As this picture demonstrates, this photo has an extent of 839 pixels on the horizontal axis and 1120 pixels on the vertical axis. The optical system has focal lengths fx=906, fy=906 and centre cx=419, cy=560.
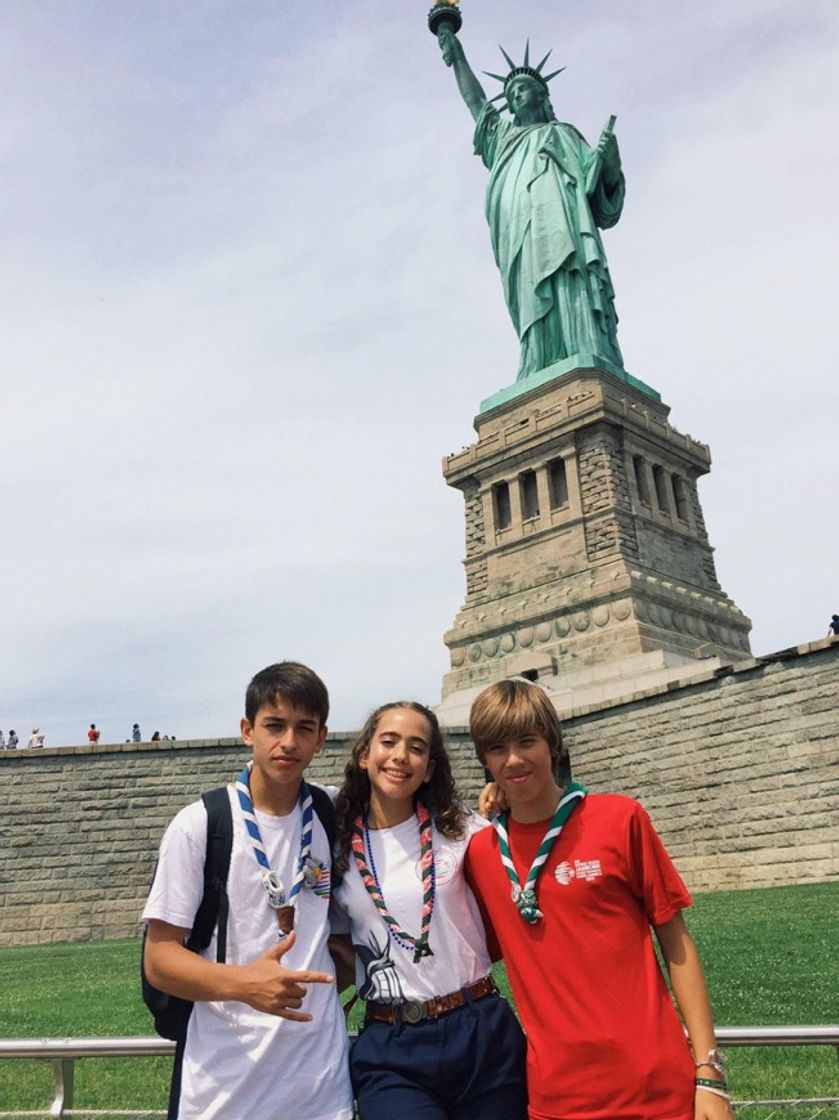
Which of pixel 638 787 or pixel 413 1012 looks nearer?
pixel 413 1012

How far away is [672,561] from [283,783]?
2521cm

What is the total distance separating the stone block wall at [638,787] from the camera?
15.2 m

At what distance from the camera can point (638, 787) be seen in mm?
17703

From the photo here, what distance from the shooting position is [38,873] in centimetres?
1703

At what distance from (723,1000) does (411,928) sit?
454cm

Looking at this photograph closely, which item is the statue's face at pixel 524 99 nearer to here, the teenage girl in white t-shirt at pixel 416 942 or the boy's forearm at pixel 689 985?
the teenage girl in white t-shirt at pixel 416 942

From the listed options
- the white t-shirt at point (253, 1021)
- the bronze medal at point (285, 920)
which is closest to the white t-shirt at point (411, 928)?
the white t-shirt at point (253, 1021)

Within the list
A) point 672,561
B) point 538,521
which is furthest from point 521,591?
point 672,561

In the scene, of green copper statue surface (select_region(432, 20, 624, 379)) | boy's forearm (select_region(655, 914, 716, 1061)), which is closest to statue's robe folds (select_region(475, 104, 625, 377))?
green copper statue surface (select_region(432, 20, 624, 379))

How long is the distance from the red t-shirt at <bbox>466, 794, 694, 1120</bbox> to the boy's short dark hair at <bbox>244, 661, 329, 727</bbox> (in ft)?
2.33

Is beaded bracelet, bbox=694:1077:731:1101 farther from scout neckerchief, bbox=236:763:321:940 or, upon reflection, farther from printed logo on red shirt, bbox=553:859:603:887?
scout neckerchief, bbox=236:763:321:940

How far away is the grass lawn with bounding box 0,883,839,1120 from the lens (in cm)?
475

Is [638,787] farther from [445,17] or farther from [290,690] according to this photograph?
[445,17]

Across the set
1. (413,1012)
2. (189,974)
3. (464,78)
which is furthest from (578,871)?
(464,78)
